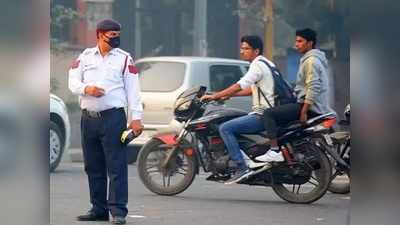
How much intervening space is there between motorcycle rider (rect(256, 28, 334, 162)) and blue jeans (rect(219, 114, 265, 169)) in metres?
0.12

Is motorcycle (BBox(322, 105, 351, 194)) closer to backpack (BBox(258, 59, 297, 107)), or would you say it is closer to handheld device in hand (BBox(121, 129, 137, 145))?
backpack (BBox(258, 59, 297, 107))

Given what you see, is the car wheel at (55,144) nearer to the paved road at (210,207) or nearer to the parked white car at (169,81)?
the paved road at (210,207)

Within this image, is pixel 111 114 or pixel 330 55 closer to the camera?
pixel 111 114

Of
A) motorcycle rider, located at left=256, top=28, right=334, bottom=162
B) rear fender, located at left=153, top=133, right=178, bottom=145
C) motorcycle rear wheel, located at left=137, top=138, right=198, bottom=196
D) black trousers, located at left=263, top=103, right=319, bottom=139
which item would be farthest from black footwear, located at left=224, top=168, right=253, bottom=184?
rear fender, located at left=153, top=133, right=178, bottom=145

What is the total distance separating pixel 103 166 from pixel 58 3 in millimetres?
14606

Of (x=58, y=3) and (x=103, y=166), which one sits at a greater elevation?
(x=58, y=3)

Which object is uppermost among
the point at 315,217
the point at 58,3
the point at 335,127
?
the point at 58,3

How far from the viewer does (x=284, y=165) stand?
9258 mm

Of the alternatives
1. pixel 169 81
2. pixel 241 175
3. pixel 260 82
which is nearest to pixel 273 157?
pixel 241 175

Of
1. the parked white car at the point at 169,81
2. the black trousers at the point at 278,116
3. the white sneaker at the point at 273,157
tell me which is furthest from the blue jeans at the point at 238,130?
the parked white car at the point at 169,81
